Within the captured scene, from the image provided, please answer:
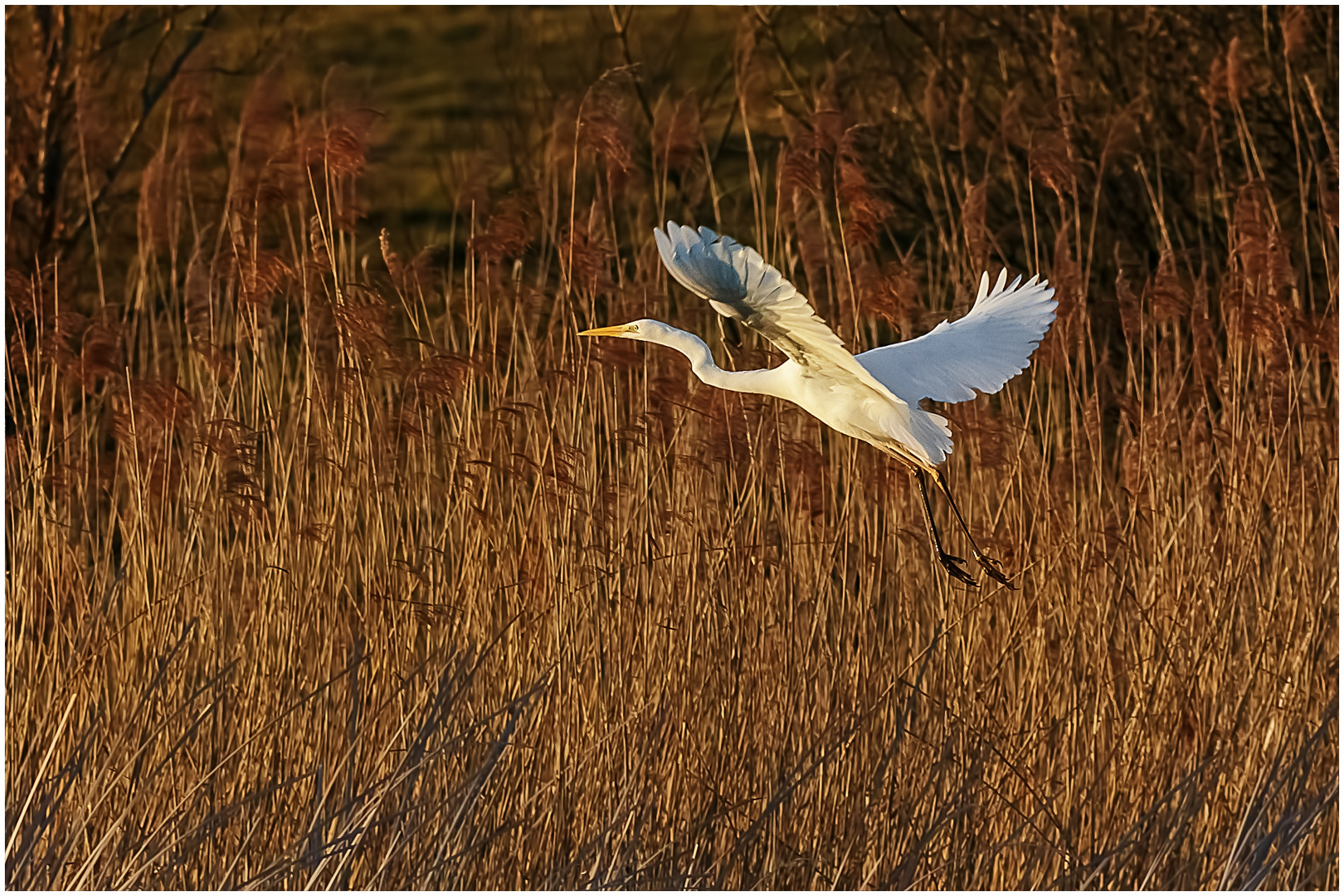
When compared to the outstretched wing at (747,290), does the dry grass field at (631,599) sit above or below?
below

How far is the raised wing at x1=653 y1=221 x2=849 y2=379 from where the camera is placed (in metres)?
1.73

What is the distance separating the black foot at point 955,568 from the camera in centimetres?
233

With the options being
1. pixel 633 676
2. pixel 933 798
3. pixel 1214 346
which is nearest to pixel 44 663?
pixel 633 676

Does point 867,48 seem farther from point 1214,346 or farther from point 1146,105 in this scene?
point 1214,346

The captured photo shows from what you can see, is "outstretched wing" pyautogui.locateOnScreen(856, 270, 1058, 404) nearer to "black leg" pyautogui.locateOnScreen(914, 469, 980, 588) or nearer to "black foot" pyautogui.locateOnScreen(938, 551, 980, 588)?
"black leg" pyautogui.locateOnScreen(914, 469, 980, 588)

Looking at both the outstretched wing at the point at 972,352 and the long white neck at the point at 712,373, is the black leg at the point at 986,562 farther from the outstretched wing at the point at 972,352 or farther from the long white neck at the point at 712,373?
the long white neck at the point at 712,373

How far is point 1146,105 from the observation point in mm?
4566

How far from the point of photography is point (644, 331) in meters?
2.14

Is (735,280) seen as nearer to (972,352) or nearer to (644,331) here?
(644,331)

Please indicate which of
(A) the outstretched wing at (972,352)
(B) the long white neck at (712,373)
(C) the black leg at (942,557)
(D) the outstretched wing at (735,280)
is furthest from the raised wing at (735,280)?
(C) the black leg at (942,557)

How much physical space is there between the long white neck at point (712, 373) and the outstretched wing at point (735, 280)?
0.34 m

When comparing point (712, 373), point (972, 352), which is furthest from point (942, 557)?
point (712, 373)

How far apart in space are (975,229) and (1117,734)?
92 centimetres

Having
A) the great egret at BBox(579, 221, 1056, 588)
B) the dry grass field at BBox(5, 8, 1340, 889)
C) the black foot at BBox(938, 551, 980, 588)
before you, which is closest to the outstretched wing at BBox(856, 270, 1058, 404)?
the great egret at BBox(579, 221, 1056, 588)
